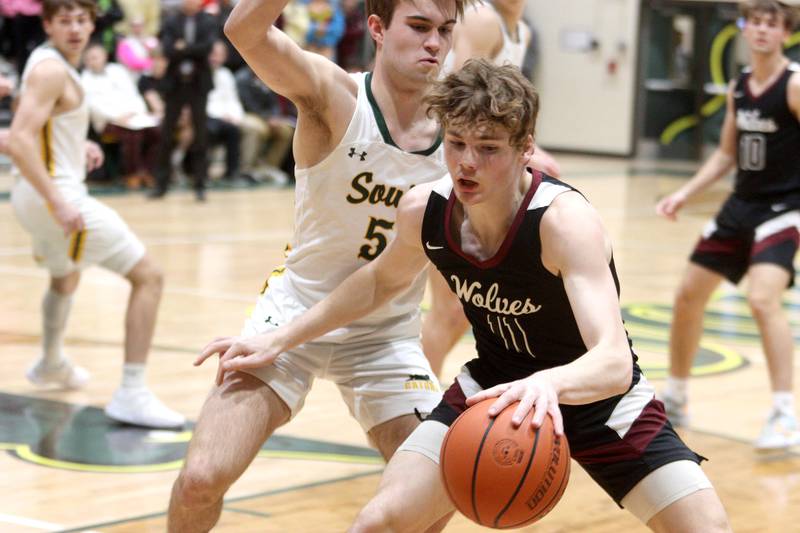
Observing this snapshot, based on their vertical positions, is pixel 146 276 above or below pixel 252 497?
above

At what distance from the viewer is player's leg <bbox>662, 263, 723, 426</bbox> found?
649 centimetres

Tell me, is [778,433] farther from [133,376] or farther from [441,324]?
[133,376]

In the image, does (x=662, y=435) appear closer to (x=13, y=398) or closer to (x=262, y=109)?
(x=13, y=398)

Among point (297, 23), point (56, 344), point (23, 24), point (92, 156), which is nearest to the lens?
point (56, 344)

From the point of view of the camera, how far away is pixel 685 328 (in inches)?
257

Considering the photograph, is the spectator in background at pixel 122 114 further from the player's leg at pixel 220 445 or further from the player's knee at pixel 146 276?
the player's leg at pixel 220 445

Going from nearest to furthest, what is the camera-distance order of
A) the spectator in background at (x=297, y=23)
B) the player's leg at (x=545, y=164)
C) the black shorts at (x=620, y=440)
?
the black shorts at (x=620, y=440), the player's leg at (x=545, y=164), the spectator in background at (x=297, y=23)

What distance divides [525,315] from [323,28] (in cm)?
1458

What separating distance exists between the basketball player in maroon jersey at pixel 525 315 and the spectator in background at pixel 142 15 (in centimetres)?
1316

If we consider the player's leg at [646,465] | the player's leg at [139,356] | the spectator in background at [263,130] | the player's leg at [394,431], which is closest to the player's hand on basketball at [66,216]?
the player's leg at [139,356]

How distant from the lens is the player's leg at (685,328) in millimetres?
6488

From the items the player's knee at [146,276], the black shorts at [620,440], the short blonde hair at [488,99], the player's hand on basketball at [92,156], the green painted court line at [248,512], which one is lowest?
the green painted court line at [248,512]

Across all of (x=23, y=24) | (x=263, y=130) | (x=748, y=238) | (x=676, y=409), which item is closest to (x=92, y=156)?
(x=676, y=409)

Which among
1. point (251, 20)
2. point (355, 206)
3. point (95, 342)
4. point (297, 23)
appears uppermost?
point (251, 20)
